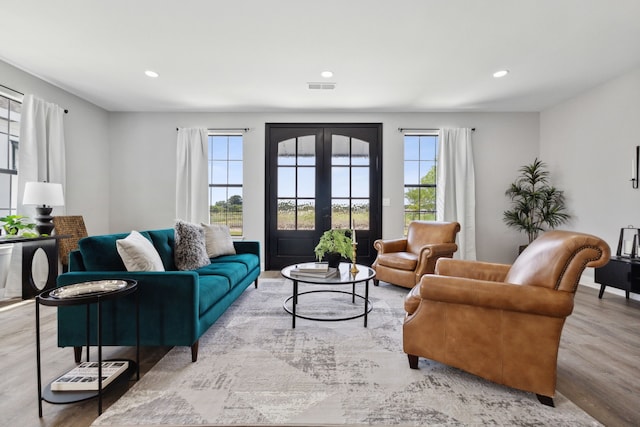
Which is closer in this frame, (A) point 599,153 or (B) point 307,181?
(A) point 599,153

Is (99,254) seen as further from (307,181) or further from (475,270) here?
(307,181)

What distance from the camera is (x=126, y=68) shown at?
11.7ft

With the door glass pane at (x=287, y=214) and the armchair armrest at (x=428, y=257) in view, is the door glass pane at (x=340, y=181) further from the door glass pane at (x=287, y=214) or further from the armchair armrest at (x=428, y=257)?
the armchair armrest at (x=428, y=257)

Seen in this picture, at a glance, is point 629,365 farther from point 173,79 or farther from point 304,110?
point 173,79

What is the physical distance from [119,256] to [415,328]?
207 centimetres

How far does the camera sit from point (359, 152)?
5.16 metres

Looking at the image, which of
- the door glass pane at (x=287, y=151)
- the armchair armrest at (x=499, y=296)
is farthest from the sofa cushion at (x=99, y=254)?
the door glass pane at (x=287, y=151)

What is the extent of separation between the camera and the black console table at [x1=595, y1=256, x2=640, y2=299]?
3.12m

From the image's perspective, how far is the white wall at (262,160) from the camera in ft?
16.7

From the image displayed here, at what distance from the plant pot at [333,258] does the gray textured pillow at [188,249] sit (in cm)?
123

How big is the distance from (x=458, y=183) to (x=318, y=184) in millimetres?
2318

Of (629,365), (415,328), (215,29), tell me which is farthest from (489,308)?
(215,29)

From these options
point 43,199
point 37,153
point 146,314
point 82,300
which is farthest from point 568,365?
point 37,153

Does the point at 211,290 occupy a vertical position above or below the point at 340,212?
below
